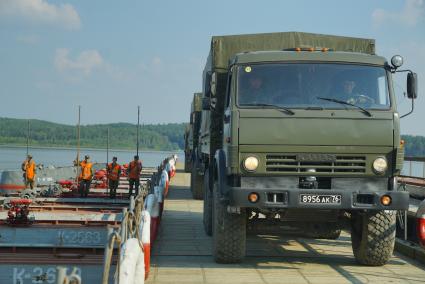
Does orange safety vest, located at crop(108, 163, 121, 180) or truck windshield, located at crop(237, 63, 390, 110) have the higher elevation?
truck windshield, located at crop(237, 63, 390, 110)

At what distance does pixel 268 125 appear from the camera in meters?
8.44

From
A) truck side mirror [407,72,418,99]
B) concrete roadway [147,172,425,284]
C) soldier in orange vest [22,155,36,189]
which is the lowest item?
concrete roadway [147,172,425,284]

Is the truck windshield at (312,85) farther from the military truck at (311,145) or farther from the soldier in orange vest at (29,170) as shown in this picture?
the soldier in orange vest at (29,170)

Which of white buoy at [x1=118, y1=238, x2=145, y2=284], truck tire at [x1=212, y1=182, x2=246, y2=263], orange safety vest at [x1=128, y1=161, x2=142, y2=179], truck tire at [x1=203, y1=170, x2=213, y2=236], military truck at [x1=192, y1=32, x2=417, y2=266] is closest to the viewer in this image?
white buoy at [x1=118, y1=238, x2=145, y2=284]

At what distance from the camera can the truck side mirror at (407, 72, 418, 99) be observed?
8766 mm

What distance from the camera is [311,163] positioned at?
27.8 ft

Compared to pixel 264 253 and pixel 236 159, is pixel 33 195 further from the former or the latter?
pixel 236 159

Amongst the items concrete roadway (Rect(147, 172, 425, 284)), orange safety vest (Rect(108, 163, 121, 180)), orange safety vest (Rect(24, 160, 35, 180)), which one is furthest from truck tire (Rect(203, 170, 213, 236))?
orange safety vest (Rect(24, 160, 35, 180))

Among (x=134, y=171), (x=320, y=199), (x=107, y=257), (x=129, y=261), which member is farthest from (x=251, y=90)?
(x=134, y=171)

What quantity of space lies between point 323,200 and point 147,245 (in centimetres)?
233

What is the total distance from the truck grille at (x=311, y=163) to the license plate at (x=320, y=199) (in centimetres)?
33

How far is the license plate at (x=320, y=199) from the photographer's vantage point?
27.3ft

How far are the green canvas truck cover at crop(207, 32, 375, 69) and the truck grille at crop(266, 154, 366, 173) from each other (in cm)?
319

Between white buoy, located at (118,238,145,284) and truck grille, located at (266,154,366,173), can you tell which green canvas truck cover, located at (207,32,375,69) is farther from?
white buoy, located at (118,238,145,284)
